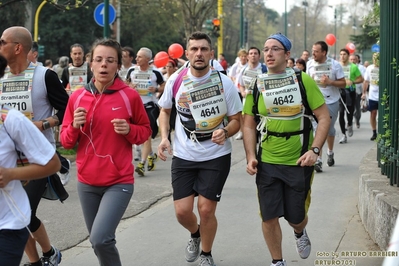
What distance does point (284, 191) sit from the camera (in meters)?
5.98

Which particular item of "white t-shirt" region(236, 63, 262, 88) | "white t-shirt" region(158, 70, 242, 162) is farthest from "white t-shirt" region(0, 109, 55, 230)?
"white t-shirt" region(236, 63, 262, 88)

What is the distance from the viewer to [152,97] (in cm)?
1230

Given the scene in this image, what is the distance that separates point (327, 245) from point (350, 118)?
9463 mm

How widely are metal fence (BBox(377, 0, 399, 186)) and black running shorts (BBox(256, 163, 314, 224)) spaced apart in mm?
1641

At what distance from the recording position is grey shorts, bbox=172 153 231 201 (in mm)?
6184

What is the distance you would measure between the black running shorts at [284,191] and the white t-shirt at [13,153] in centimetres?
240

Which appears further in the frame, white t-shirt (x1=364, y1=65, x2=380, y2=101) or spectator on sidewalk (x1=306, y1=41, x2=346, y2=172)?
white t-shirt (x1=364, y1=65, x2=380, y2=101)

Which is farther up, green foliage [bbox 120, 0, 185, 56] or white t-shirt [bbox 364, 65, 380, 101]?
green foliage [bbox 120, 0, 185, 56]

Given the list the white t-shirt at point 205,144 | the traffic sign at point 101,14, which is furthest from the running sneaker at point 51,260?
the traffic sign at point 101,14

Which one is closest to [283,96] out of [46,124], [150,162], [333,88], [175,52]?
[46,124]

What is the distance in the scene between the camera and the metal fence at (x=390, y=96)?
7.39 m

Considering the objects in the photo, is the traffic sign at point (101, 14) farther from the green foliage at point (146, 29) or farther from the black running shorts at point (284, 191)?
the green foliage at point (146, 29)

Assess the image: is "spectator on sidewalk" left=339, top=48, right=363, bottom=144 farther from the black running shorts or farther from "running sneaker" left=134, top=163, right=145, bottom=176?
the black running shorts

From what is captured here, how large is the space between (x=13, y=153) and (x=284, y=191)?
2633 mm
